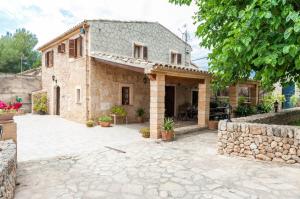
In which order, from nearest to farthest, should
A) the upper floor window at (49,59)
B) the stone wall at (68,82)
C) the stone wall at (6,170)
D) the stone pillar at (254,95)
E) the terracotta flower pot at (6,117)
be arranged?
the stone wall at (6,170), the terracotta flower pot at (6,117), the stone wall at (68,82), the stone pillar at (254,95), the upper floor window at (49,59)

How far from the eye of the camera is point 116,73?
483 inches

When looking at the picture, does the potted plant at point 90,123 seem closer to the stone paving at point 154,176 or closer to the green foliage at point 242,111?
the stone paving at point 154,176

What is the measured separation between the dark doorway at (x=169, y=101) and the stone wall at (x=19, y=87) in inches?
456

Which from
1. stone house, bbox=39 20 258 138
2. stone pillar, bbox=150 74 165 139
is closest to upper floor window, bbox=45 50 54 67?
stone house, bbox=39 20 258 138

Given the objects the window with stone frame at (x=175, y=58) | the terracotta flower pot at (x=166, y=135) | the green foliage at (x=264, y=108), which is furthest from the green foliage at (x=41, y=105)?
the green foliage at (x=264, y=108)

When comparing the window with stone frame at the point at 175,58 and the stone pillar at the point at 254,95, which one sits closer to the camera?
the stone pillar at the point at 254,95

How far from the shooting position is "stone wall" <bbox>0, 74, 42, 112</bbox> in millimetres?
17797

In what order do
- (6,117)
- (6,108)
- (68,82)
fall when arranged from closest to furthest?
1. (6,117)
2. (6,108)
3. (68,82)

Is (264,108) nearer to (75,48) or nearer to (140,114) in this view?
(140,114)

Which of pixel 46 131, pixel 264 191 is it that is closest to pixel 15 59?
pixel 46 131

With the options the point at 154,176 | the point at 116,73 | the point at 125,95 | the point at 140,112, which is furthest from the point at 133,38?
the point at 154,176

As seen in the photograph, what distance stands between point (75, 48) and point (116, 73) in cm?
294

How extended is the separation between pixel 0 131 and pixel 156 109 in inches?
199

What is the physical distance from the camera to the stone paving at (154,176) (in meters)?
3.94
